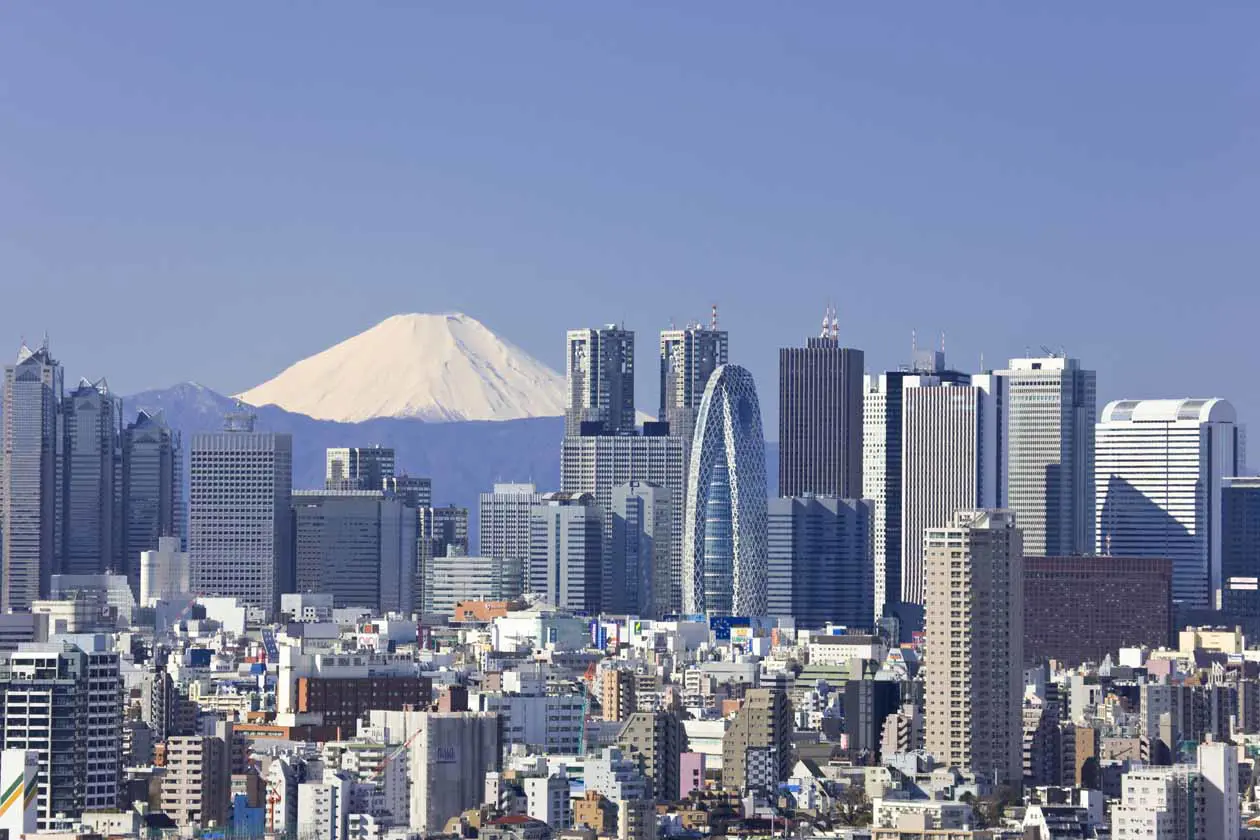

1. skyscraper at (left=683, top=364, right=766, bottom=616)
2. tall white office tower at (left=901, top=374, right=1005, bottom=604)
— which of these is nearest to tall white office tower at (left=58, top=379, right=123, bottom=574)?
skyscraper at (left=683, top=364, right=766, bottom=616)

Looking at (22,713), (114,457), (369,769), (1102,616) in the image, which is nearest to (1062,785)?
(369,769)

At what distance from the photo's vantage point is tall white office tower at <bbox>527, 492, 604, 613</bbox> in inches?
7466

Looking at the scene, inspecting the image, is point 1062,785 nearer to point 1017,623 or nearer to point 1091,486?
point 1017,623

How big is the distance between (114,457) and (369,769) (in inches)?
4281

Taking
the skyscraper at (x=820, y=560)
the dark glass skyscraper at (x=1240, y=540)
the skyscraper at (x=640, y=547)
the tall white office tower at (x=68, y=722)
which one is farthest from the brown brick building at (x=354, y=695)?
the skyscraper at (x=640, y=547)

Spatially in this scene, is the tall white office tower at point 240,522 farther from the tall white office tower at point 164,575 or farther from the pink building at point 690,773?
the pink building at point 690,773

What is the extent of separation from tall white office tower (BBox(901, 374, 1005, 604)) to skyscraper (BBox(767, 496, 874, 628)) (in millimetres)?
2270

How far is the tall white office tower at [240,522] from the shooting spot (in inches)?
7421

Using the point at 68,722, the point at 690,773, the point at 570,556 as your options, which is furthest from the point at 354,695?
the point at 570,556

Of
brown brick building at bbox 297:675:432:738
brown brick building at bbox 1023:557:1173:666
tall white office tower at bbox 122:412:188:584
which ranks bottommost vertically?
brown brick building at bbox 297:675:432:738

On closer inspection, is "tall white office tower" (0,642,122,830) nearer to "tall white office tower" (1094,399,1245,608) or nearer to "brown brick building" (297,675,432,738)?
"brown brick building" (297,675,432,738)

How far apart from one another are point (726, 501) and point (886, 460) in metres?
11.6

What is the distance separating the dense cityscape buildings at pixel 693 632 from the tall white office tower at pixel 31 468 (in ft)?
0.57

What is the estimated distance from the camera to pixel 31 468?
187375mm
